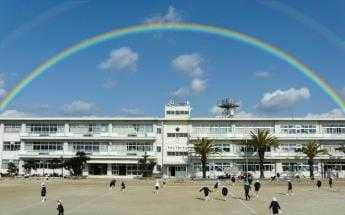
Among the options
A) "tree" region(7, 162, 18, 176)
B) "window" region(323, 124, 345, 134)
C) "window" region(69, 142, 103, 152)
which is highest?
"window" region(323, 124, 345, 134)

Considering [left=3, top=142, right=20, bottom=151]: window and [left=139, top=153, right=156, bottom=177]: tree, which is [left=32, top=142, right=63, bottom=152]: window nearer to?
[left=3, top=142, right=20, bottom=151]: window

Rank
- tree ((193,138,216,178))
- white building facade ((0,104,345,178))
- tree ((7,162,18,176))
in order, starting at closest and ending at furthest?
tree ((193,138,216,178))
tree ((7,162,18,176))
white building facade ((0,104,345,178))

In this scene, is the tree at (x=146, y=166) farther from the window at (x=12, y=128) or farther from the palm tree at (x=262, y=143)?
the window at (x=12, y=128)

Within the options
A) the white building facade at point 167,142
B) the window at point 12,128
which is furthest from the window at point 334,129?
the window at point 12,128

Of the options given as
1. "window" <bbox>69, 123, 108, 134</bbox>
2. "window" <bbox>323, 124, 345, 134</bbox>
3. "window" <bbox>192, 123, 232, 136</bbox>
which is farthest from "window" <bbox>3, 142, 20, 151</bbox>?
"window" <bbox>323, 124, 345, 134</bbox>

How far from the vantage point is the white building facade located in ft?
304

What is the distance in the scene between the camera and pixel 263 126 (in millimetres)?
94750

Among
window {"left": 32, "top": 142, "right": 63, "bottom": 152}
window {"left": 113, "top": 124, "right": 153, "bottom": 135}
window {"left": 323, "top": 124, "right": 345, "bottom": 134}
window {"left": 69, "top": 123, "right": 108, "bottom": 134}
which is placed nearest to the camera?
window {"left": 323, "top": 124, "right": 345, "bottom": 134}

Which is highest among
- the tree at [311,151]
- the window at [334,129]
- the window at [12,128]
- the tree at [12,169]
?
the window at [12,128]

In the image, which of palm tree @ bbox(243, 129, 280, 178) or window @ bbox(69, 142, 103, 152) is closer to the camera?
palm tree @ bbox(243, 129, 280, 178)

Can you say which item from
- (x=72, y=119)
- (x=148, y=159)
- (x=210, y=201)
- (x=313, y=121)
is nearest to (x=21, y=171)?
(x=72, y=119)

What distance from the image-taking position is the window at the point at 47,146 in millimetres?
94812

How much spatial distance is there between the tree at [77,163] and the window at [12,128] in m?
13.7

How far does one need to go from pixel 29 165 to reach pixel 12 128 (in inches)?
411
